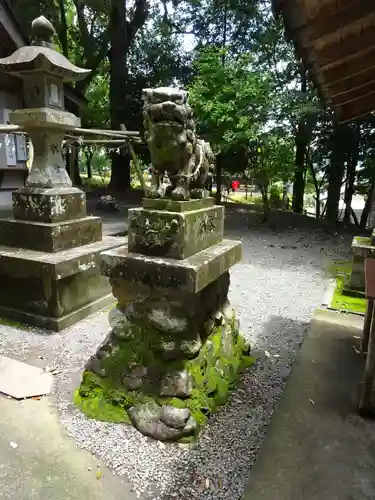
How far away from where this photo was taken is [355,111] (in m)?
3.72

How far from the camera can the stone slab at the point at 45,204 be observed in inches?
179

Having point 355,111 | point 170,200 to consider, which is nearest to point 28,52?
point 170,200

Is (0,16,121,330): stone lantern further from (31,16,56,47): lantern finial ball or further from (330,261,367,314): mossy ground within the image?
(330,261,367,314): mossy ground

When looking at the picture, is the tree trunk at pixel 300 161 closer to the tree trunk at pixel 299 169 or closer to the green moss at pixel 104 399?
the tree trunk at pixel 299 169

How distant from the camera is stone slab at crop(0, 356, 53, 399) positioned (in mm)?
3119

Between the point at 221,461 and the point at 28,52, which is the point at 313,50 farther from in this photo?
the point at 28,52

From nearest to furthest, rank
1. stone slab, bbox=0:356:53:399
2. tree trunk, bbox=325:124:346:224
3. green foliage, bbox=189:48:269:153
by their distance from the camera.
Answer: stone slab, bbox=0:356:53:399 < green foliage, bbox=189:48:269:153 < tree trunk, bbox=325:124:346:224

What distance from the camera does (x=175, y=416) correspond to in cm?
261

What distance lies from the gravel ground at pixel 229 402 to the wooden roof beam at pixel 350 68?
2.72 meters

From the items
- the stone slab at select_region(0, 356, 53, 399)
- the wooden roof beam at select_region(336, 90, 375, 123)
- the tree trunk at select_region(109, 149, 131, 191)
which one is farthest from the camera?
the tree trunk at select_region(109, 149, 131, 191)

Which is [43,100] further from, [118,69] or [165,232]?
[118,69]

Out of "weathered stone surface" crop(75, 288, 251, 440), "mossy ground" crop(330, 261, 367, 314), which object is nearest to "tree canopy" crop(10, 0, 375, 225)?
"mossy ground" crop(330, 261, 367, 314)

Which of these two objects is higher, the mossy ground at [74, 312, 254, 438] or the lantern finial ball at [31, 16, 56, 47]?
the lantern finial ball at [31, 16, 56, 47]

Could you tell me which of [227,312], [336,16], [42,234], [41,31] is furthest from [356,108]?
[41,31]
